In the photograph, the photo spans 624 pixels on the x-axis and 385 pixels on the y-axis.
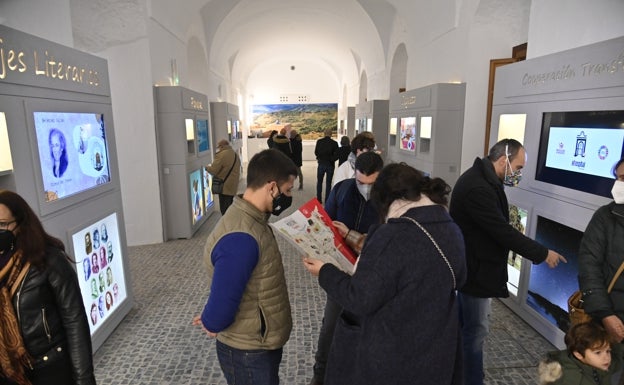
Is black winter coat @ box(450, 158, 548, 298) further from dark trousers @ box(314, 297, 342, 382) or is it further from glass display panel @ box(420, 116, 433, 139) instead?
glass display panel @ box(420, 116, 433, 139)

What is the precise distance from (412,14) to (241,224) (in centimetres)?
804

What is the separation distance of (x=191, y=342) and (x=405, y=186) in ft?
9.54

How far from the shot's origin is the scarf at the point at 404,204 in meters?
1.52

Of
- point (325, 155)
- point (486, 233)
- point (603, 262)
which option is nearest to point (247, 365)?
point (486, 233)

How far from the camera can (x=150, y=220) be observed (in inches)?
256

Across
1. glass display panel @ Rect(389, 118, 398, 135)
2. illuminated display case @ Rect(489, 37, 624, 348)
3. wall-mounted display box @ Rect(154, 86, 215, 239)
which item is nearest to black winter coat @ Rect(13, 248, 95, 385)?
illuminated display case @ Rect(489, 37, 624, 348)

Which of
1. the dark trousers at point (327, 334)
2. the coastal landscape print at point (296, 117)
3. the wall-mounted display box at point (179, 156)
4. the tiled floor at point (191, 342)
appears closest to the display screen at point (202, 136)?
the wall-mounted display box at point (179, 156)

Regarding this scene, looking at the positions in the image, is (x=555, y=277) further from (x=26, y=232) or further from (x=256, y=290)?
(x=26, y=232)

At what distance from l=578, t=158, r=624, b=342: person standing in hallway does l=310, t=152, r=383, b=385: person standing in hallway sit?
1.29 m

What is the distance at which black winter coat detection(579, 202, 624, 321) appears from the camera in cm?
216

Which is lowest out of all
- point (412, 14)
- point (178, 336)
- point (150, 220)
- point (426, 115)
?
point (178, 336)

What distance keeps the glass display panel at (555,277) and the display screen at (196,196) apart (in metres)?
5.54

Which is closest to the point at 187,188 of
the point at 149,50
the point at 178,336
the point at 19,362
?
the point at 149,50

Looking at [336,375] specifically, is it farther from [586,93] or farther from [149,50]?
[149,50]
